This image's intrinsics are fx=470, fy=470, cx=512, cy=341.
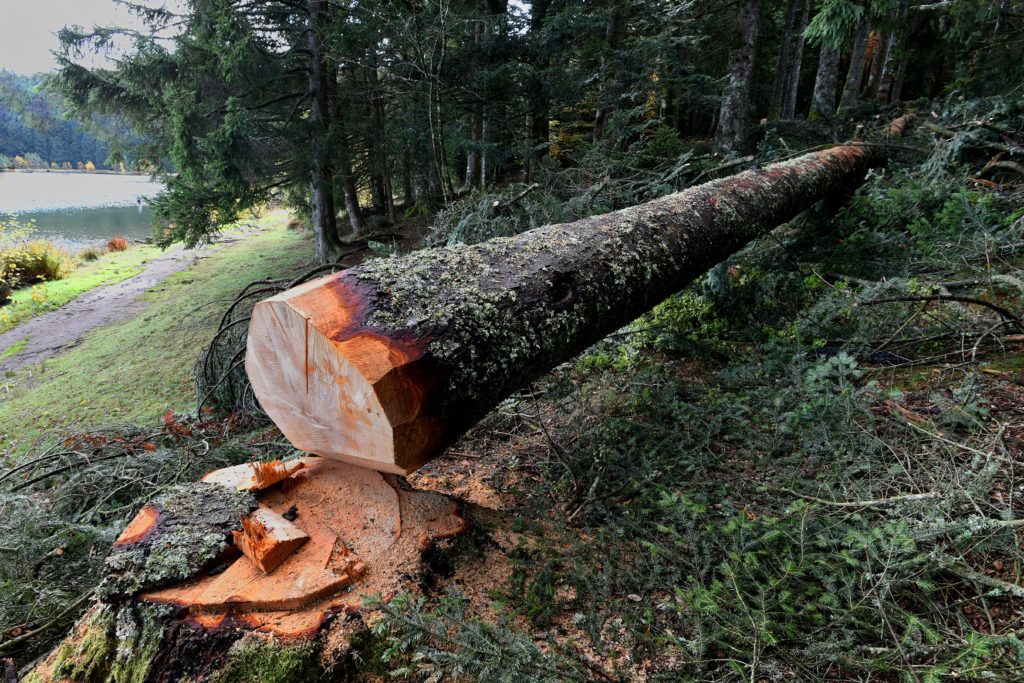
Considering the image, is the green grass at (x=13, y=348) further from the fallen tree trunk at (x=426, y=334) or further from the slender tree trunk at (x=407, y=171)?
the fallen tree trunk at (x=426, y=334)

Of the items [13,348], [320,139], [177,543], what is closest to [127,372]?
[13,348]

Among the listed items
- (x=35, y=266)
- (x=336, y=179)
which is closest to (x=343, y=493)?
(x=336, y=179)

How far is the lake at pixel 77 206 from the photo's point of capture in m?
22.6

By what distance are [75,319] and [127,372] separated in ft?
17.4

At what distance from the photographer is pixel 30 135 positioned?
5553 centimetres

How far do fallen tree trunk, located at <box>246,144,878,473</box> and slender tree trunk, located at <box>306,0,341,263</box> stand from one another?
9.60 meters

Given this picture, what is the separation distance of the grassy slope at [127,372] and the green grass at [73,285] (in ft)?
8.05

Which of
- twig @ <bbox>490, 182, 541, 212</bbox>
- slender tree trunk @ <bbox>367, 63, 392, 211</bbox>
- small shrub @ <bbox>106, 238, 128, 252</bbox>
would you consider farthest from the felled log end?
small shrub @ <bbox>106, 238, 128, 252</bbox>

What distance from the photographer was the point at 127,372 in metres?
7.68

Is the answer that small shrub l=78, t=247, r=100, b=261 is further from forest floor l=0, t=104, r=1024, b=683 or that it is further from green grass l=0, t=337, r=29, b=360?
forest floor l=0, t=104, r=1024, b=683

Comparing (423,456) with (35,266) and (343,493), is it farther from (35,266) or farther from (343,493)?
(35,266)

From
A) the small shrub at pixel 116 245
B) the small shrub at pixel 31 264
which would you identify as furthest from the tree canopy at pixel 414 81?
the small shrub at pixel 116 245

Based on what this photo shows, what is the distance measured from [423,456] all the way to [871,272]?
4279 mm

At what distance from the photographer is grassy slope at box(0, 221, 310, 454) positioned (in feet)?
20.5
